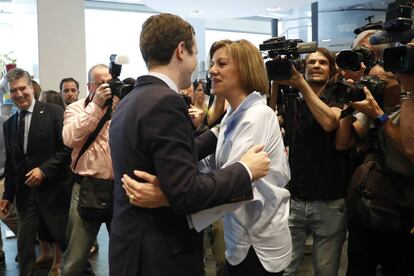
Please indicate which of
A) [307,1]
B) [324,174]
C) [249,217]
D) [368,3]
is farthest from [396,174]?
[368,3]

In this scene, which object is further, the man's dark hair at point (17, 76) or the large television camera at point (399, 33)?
the man's dark hair at point (17, 76)

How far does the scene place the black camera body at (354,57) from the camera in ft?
6.09

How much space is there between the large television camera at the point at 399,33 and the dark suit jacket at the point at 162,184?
762 millimetres

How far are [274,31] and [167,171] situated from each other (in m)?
10.8

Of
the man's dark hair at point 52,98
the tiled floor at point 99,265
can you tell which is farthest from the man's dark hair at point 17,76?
the tiled floor at point 99,265

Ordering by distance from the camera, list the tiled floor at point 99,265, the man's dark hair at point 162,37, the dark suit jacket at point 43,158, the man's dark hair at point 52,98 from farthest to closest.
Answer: the man's dark hair at point 52,98 < the tiled floor at point 99,265 < the dark suit jacket at point 43,158 < the man's dark hair at point 162,37

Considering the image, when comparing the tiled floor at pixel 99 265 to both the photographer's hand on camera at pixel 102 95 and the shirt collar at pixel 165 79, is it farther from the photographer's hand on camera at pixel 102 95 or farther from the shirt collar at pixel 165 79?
the shirt collar at pixel 165 79

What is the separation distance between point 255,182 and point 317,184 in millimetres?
683

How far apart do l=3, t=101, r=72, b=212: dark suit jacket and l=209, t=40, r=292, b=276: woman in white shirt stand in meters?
1.69

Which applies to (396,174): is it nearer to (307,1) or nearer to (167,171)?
(167,171)

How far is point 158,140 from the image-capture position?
112cm

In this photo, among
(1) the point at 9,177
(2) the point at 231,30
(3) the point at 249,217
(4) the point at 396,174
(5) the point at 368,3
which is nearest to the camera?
(3) the point at 249,217

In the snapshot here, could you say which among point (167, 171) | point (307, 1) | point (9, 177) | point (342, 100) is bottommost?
point (9, 177)

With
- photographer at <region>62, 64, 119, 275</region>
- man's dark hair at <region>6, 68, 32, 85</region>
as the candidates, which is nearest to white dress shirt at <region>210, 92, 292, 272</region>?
photographer at <region>62, 64, 119, 275</region>
